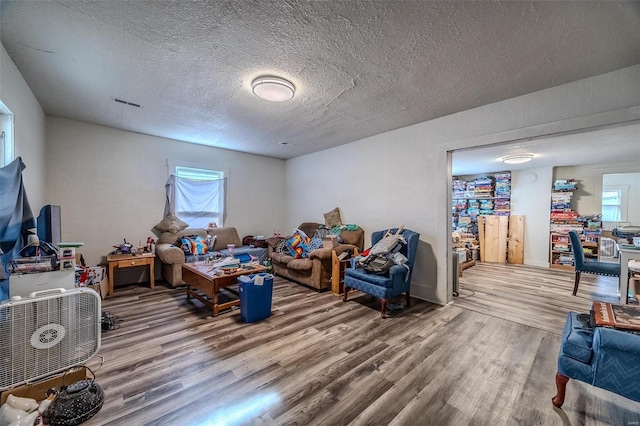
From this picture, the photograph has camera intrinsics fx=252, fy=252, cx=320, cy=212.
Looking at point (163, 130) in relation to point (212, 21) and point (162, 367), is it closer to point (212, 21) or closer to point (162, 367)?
point (212, 21)

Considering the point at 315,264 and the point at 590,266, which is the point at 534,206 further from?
the point at 315,264

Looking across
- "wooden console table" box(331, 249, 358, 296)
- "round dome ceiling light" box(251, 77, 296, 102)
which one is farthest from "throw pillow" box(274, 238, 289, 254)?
"round dome ceiling light" box(251, 77, 296, 102)

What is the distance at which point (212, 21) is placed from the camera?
1.65 meters

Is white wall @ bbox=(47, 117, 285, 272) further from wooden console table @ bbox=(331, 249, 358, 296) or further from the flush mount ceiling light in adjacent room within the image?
the flush mount ceiling light in adjacent room

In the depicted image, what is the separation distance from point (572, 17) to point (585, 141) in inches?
125

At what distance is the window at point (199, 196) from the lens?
4594mm

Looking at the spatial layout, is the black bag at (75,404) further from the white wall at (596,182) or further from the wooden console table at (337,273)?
the white wall at (596,182)

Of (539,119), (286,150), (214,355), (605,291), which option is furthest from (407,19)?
(605,291)

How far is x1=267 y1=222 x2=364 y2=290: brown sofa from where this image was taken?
3775 mm

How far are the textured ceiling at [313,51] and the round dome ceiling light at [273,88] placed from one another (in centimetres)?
8

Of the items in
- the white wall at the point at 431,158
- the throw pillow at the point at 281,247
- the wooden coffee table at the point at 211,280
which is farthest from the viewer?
the throw pillow at the point at 281,247

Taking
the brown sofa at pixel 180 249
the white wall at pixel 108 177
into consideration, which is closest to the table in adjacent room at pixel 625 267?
the brown sofa at pixel 180 249

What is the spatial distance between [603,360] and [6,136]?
15.0 ft

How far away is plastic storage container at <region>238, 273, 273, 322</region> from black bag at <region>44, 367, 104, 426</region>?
4.27ft
